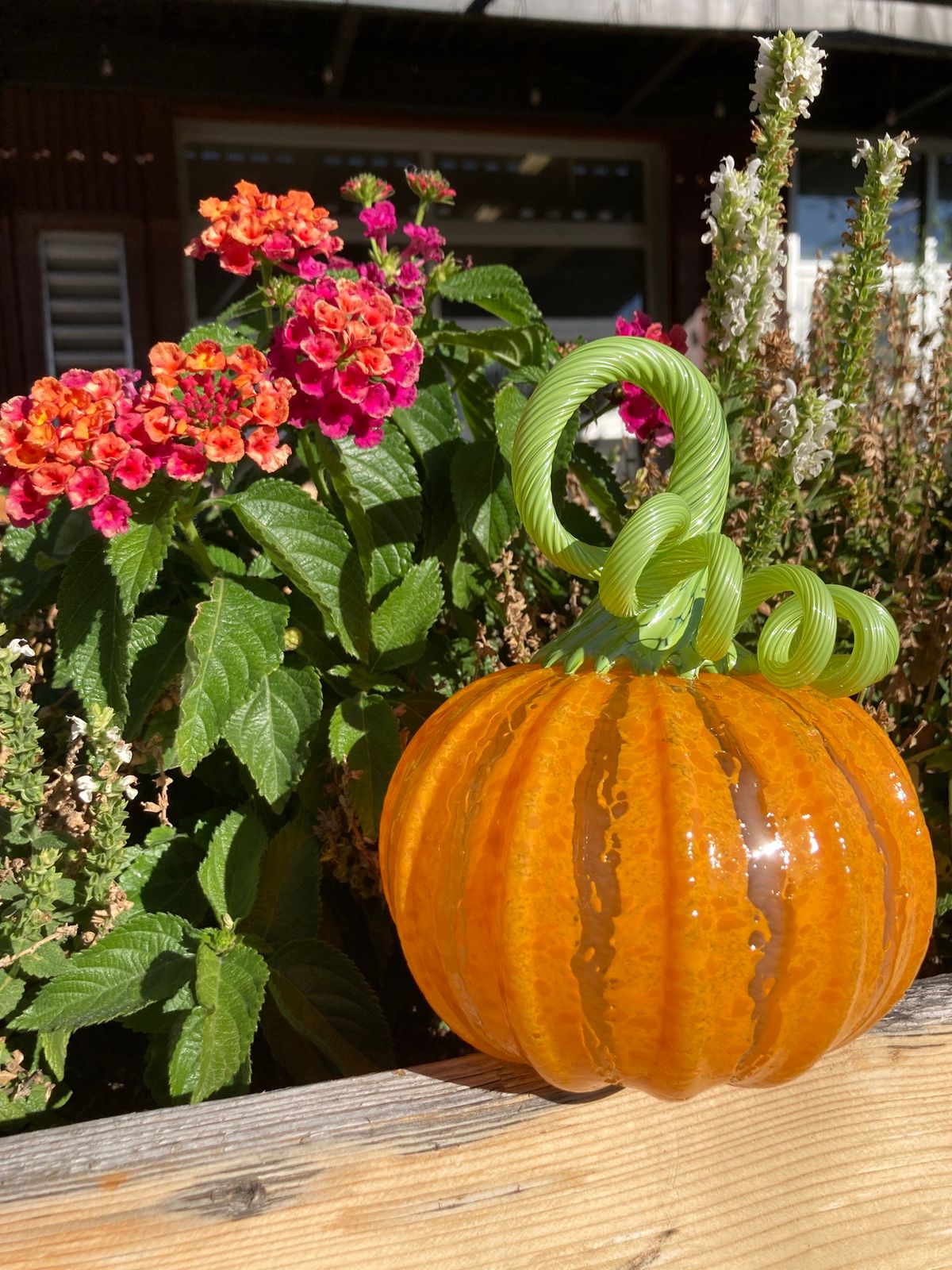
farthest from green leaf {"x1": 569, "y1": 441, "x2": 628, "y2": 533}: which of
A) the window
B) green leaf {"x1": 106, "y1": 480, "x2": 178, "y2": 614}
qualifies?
the window

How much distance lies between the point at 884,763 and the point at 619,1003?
28 cm

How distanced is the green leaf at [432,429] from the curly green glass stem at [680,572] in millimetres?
425

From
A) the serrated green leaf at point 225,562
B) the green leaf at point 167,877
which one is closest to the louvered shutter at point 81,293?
the serrated green leaf at point 225,562

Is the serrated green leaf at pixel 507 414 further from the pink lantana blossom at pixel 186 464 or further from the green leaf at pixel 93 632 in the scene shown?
the green leaf at pixel 93 632

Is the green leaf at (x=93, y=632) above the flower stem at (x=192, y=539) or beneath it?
beneath

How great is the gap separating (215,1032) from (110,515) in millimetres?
458

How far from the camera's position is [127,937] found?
2.77 feet

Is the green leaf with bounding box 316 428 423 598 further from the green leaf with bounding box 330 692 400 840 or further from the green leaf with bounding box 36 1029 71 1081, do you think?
the green leaf with bounding box 36 1029 71 1081

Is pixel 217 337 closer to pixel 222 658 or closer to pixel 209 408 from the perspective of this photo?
pixel 209 408

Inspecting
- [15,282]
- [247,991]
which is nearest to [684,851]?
[247,991]

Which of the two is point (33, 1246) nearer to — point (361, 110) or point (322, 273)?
point (322, 273)

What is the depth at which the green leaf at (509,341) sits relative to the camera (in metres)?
1.08

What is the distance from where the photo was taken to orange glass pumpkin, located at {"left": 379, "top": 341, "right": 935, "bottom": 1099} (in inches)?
23.8

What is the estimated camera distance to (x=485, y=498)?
987 millimetres
